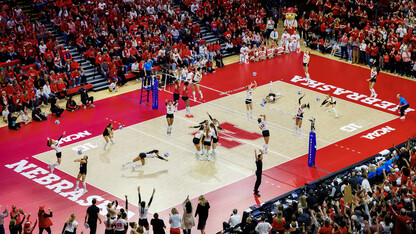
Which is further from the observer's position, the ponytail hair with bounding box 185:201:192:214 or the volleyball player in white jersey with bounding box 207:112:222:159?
the volleyball player in white jersey with bounding box 207:112:222:159

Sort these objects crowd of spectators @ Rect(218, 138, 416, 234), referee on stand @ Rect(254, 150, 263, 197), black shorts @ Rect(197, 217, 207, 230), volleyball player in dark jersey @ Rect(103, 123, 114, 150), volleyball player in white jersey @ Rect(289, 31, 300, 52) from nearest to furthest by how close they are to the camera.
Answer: crowd of spectators @ Rect(218, 138, 416, 234) → black shorts @ Rect(197, 217, 207, 230) → referee on stand @ Rect(254, 150, 263, 197) → volleyball player in dark jersey @ Rect(103, 123, 114, 150) → volleyball player in white jersey @ Rect(289, 31, 300, 52)

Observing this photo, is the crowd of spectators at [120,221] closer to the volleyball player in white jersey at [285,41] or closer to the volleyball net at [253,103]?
the volleyball net at [253,103]

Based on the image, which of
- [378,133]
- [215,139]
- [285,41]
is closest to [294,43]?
[285,41]

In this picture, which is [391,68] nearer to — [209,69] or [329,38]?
[329,38]

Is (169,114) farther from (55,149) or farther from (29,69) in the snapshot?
(29,69)

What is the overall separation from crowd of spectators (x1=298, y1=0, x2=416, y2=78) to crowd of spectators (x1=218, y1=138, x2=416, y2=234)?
53.9ft

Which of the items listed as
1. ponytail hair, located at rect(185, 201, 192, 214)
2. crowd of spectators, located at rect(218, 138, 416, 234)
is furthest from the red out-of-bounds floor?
crowd of spectators, located at rect(218, 138, 416, 234)

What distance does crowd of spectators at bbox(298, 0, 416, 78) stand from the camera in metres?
39.2

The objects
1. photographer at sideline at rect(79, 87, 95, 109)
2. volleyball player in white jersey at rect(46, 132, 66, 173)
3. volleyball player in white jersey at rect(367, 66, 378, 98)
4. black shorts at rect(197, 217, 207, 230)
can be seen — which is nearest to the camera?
black shorts at rect(197, 217, 207, 230)

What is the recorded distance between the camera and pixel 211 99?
35125mm

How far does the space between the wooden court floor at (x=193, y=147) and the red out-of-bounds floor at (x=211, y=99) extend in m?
0.55

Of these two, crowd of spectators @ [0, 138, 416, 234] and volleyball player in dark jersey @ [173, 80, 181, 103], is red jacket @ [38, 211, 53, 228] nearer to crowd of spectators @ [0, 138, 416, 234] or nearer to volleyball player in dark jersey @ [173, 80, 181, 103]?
crowd of spectators @ [0, 138, 416, 234]

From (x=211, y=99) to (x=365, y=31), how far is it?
13.3 metres

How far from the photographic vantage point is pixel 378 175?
2419 cm
